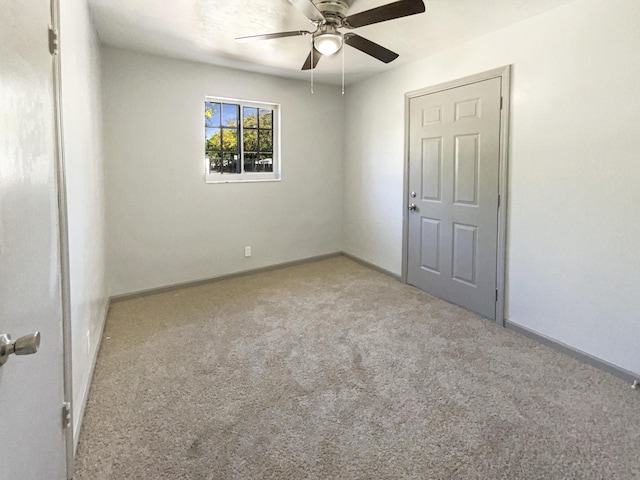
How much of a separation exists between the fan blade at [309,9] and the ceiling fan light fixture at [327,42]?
0.41 feet

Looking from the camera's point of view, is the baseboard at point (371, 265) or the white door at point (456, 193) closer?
the white door at point (456, 193)

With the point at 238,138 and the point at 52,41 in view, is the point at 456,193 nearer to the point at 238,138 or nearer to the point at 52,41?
the point at 238,138

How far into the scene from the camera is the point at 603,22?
2.30 meters

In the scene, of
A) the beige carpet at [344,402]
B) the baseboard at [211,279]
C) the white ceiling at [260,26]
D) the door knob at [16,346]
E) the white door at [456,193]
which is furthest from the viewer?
the baseboard at [211,279]

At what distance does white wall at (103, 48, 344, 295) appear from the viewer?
3.52 metres

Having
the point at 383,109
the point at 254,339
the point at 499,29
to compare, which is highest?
the point at 499,29

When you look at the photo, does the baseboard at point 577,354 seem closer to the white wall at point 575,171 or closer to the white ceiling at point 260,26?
the white wall at point 575,171

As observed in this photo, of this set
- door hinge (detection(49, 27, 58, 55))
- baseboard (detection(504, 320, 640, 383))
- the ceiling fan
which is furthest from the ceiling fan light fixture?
baseboard (detection(504, 320, 640, 383))

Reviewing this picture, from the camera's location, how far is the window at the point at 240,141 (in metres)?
4.14

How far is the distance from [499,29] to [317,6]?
159cm

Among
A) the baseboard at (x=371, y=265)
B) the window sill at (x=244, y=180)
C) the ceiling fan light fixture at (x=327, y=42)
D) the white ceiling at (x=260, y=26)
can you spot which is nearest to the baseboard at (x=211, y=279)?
the baseboard at (x=371, y=265)

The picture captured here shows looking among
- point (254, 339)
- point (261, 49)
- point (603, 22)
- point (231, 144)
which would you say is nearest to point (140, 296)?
point (254, 339)

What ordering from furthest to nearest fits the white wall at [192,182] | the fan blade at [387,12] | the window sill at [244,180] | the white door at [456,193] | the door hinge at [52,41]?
the window sill at [244,180] → the white wall at [192,182] → the white door at [456,193] → the fan blade at [387,12] → the door hinge at [52,41]

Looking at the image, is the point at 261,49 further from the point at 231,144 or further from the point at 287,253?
the point at 287,253
